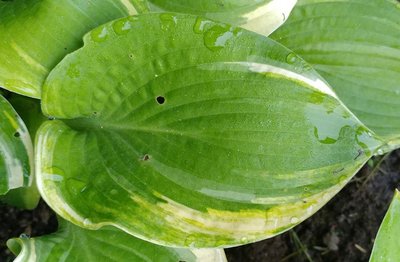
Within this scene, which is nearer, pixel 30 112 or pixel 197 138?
pixel 197 138

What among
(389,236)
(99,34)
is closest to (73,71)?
(99,34)

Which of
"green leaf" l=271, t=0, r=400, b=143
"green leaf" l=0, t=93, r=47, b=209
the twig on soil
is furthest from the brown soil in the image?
"green leaf" l=0, t=93, r=47, b=209

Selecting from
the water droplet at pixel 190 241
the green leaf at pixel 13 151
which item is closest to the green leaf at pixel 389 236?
the water droplet at pixel 190 241

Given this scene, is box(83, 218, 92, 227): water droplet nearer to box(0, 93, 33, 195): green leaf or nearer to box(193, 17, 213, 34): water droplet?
box(0, 93, 33, 195): green leaf

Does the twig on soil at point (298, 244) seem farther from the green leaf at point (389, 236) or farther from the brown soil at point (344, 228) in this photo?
the green leaf at point (389, 236)

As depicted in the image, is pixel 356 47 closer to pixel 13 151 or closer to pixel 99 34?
pixel 99 34

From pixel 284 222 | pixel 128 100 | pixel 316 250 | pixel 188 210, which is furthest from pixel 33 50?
pixel 316 250
